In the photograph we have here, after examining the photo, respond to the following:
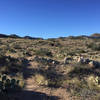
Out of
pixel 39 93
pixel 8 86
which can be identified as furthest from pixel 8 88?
pixel 39 93

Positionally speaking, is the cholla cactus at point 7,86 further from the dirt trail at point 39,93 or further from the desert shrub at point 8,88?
the dirt trail at point 39,93

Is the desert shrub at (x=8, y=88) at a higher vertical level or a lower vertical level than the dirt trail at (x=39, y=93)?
higher

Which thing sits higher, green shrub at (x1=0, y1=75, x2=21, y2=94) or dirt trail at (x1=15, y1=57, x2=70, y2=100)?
green shrub at (x1=0, y1=75, x2=21, y2=94)

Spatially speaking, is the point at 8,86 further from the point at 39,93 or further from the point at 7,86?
the point at 39,93

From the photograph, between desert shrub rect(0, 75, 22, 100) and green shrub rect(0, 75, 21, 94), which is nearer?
desert shrub rect(0, 75, 22, 100)

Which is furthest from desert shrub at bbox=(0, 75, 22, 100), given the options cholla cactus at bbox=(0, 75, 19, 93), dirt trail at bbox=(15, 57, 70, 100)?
dirt trail at bbox=(15, 57, 70, 100)

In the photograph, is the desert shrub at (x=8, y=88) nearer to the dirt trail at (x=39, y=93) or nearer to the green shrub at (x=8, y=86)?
the green shrub at (x=8, y=86)

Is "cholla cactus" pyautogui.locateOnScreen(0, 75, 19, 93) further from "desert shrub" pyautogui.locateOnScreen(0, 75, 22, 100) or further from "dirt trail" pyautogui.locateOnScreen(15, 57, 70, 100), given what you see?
"dirt trail" pyautogui.locateOnScreen(15, 57, 70, 100)

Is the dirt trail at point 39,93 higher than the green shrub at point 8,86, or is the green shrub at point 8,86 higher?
the green shrub at point 8,86

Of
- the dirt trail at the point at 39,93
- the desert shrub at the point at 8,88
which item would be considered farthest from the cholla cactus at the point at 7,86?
the dirt trail at the point at 39,93

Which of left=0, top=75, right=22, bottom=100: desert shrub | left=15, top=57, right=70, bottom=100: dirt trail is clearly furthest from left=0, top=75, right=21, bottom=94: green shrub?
left=15, top=57, right=70, bottom=100: dirt trail

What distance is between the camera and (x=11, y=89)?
625cm

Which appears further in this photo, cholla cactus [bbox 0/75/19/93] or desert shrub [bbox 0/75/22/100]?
cholla cactus [bbox 0/75/19/93]

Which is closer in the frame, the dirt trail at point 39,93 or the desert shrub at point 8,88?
the desert shrub at point 8,88
